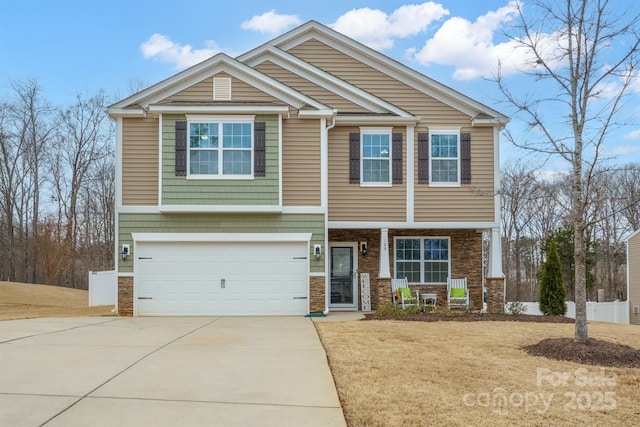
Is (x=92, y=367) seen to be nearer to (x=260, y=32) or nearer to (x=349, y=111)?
(x=349, y=111)

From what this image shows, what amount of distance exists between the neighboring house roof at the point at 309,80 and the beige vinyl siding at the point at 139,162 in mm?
391

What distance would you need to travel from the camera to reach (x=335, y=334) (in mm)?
9961

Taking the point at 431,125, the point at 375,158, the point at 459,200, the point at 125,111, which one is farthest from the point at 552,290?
the point at 125,111

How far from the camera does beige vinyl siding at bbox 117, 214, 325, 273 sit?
13594 millimetres

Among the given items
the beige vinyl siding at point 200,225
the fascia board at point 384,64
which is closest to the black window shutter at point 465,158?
the fascia board at point 384,64

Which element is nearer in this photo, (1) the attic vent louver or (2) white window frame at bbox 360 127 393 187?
(1) the attic vent louver

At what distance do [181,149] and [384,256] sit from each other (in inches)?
238

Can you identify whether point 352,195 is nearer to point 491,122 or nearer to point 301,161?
point 301,161

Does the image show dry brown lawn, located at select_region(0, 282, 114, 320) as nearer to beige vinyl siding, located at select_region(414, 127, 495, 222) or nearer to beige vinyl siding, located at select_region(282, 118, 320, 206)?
beige vinyl siding, located at select_region(282, 118, 320, 206)

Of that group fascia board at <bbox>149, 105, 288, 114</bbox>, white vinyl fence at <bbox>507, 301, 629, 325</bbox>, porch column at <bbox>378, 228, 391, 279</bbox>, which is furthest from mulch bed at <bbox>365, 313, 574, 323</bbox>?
white vinyl fence at <bbox>507, 301, 629, 325</bbox>

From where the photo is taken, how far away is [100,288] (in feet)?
64.2

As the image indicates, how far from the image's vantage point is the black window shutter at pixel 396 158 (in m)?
15.1

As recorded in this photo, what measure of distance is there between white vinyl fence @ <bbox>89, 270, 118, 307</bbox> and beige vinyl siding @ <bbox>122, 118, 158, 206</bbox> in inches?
275

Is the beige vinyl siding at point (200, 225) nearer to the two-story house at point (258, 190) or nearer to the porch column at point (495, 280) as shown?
the two-story house at point (258, 190)
